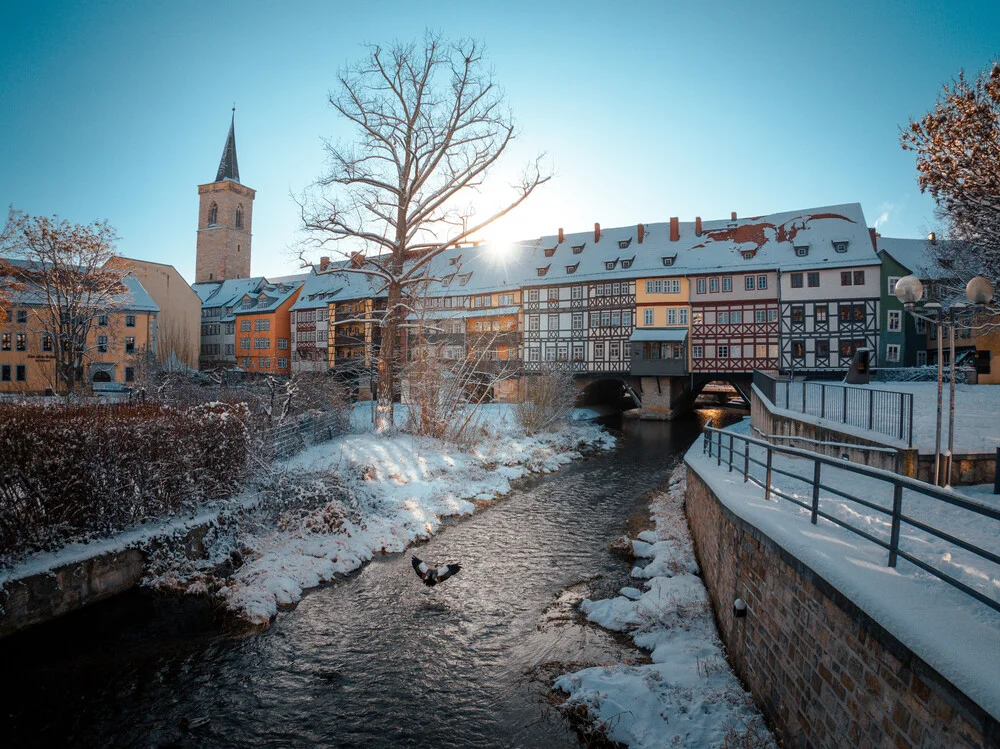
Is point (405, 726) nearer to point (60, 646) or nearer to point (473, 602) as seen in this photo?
point (473, 602)

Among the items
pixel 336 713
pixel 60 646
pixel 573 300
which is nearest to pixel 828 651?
pixel 336 713

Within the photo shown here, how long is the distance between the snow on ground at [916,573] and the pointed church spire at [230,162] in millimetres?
83788

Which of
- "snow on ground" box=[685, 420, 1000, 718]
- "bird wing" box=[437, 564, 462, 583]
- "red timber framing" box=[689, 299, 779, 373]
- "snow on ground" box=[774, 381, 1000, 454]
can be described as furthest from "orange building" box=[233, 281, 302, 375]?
"snow on ground" box=[685, 420, 1000, 718]

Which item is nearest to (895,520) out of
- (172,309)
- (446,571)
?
(446,571)

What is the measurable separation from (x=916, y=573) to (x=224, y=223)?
274 feet

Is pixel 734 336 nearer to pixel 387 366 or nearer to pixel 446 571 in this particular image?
pixel 387 366

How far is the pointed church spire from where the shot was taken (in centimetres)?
7606

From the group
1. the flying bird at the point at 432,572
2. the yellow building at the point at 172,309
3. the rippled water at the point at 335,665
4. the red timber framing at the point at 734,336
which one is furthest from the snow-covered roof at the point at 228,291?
the rippled water at the point at 335,665

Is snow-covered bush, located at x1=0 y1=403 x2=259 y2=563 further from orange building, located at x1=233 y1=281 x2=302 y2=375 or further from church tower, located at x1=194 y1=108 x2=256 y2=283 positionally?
church tower, located at x1=194 y1=108 x2=256 y2=283

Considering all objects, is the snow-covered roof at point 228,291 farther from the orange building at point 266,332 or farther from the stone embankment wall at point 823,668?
Answer: the stone embankment wall at point 823,668

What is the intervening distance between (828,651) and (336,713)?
4690mm

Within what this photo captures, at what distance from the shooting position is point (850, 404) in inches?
588

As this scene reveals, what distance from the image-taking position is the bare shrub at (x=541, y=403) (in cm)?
2514

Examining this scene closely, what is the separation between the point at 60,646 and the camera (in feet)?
22.4
